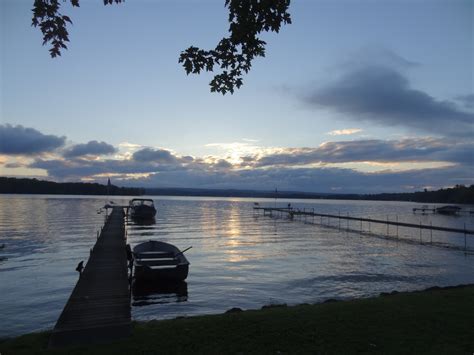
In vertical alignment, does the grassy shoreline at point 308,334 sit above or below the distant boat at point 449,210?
above

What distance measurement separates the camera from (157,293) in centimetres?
Answer: 1786

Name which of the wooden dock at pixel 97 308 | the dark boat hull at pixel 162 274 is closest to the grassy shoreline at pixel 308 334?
the wooden dock at pixel 97 308

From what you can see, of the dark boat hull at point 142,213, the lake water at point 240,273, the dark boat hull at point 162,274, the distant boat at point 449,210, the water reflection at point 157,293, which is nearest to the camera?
the lake water at point 240,273

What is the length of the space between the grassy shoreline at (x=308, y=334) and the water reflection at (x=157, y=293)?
6.97 meters

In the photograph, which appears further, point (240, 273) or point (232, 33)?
point (240, 273)

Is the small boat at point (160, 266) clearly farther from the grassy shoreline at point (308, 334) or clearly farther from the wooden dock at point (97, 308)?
the grassy shoreline at point (308, 334)

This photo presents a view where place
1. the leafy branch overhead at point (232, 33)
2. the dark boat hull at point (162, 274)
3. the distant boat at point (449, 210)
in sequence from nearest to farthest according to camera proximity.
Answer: the leafy branch overhead at point (232, 33) → the dark boat hull at point (162, 274) → the distant boat at point (449, 210)

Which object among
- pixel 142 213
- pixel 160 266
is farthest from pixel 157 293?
pixel 142 213

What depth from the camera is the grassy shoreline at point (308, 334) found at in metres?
7.48

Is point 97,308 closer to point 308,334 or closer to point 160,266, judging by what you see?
point 308,334

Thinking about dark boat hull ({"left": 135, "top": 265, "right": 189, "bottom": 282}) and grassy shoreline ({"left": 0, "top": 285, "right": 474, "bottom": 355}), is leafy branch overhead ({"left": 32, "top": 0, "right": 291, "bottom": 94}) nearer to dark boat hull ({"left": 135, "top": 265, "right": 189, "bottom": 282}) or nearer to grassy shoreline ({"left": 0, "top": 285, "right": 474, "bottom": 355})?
grassy shoreline ({"left": 0, "top": 285, "right": 474, "bottom": 355})

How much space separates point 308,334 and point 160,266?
12791mm

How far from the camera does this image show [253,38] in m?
6.35

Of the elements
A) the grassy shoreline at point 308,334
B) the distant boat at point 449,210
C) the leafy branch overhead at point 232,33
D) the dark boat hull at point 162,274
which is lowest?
the distant boat at point 449,210
